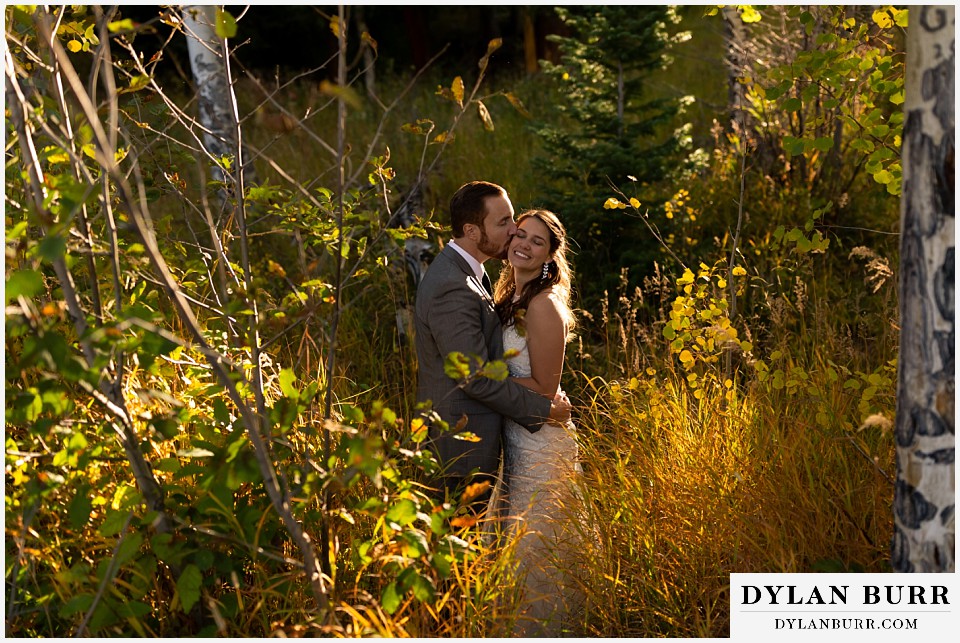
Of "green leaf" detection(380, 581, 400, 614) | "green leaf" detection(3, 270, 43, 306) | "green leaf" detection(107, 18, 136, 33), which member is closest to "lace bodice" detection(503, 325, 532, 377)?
"green leaf" detection(380, 581, 400, 614)

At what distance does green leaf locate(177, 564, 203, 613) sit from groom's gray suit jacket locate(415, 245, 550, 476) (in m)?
1.15

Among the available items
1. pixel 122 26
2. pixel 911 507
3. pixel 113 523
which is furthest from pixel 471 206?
pixel 911 507

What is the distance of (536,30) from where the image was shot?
15.6 m

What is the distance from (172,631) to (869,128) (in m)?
2.99

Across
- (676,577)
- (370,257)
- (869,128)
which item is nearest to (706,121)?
(370,257)

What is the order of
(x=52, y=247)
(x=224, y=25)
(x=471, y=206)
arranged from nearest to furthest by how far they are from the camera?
(x=52, y=247) < (x=224, y=25) < (x=471, y=206)

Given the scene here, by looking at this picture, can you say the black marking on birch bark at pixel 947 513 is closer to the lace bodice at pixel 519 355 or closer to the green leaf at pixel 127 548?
the lace bodice at pixel 519 355

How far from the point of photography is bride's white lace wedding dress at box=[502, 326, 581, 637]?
3105mm

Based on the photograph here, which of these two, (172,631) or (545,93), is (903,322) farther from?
(545,93)

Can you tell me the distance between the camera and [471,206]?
3.65 meters

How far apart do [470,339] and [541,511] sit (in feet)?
2.51

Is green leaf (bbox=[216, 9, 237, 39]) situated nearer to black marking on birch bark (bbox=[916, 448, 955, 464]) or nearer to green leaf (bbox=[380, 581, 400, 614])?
green leaf (bbox=[380, 581, 400, 614])

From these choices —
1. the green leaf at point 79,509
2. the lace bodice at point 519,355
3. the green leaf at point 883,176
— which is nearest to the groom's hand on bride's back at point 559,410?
the lace bodice at point 519,355

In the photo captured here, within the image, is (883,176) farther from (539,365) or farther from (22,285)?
(22,285)
